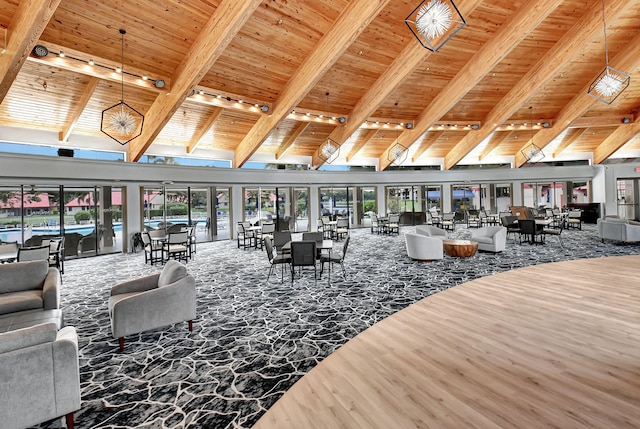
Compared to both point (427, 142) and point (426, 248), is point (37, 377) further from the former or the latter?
point (427, 142)

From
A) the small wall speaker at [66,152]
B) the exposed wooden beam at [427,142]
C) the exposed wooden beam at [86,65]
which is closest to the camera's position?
the exposed wooden beam at [86,65]

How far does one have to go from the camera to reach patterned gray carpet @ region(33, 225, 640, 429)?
8.63 ft

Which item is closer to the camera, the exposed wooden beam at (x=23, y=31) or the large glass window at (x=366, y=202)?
the exposed wooden beam at (x=23, y=31)

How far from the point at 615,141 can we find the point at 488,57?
38.8 ft

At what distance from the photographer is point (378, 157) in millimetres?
16250

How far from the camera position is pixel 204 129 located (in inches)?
425

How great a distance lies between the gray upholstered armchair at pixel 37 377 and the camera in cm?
215

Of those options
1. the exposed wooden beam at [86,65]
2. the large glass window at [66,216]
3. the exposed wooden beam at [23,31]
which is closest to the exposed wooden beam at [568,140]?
the exposed wooden beam at [86,65]

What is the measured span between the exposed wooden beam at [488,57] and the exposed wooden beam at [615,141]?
9.94 meters

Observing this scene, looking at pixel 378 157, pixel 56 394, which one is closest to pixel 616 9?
pixel 378 157

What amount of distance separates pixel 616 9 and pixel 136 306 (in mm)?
11374

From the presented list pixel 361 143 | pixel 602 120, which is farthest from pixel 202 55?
pixel 602 120

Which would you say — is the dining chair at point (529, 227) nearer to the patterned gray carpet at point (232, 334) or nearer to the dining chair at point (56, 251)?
the patterned gray carpet at point (232, 334)

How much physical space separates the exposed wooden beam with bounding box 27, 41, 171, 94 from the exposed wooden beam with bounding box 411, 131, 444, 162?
11.4 m
